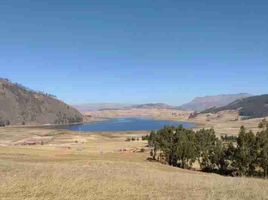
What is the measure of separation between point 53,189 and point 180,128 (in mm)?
89397

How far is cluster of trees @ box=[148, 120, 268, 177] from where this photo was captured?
252 feet

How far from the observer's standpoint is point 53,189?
17.5 m

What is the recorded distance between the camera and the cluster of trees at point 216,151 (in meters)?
76.9

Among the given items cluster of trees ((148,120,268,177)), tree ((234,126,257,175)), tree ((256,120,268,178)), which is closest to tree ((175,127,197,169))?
cluster of trees ((148,120,268,177))

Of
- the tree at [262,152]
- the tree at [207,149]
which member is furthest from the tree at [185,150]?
the tree at [262,152]

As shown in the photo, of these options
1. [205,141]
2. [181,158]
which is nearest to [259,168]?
[181,158]

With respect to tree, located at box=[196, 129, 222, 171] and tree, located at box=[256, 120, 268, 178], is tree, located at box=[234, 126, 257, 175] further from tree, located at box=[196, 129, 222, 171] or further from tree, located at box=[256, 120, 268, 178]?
tree, located at box=[196, 129, 222, 171]

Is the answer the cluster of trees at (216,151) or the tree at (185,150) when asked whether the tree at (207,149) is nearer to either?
the cluster of trees at (216,151)

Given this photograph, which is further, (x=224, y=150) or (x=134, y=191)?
(x=224, y=150)

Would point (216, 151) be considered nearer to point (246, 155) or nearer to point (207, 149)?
point (246, 155)

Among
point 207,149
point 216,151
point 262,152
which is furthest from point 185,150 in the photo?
point 262,152

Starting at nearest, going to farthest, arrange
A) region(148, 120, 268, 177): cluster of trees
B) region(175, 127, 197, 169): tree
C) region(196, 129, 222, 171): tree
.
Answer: region(148, 120, 268, 177): cluster of trees
region(196, 129, 222, 171): tree
region(175, 127, 197, 169): tree

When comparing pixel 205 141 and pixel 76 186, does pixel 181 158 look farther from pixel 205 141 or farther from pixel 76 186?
pixel 76 186

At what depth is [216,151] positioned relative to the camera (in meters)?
85.9
